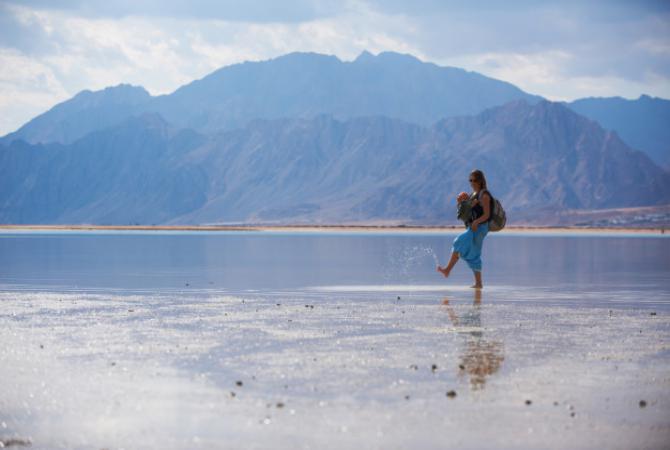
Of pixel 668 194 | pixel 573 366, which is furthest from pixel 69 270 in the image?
pixel 668 194

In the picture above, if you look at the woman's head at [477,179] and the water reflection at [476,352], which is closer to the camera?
the water reflection at [476,352]

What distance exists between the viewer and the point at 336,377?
950 cm

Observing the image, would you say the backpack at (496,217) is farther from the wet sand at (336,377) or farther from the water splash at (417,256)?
the water splash at (417,256)

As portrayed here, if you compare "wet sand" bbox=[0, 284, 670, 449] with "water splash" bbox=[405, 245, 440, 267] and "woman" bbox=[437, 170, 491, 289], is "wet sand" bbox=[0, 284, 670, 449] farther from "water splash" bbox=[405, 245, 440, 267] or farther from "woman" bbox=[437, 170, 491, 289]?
"water splash" bbox=[405, 245, 440, 267]

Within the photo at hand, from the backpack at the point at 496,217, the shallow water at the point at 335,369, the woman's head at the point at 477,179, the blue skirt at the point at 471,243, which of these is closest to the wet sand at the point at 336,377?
the shallow water at the point at 335,369

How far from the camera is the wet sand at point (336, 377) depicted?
738cm

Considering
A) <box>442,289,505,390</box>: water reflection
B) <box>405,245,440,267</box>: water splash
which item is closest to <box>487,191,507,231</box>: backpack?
<box>442,289,505,390</box>: water reflection

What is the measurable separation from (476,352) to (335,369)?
6.19 feet

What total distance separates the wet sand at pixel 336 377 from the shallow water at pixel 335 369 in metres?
0.03

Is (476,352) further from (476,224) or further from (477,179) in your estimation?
(477,179)

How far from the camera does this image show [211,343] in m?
11.8

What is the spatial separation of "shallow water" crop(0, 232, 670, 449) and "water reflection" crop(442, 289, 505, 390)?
0.03m

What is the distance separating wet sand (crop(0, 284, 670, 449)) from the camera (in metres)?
7.38

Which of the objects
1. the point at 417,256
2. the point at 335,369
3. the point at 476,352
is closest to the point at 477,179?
the point at 476,352
